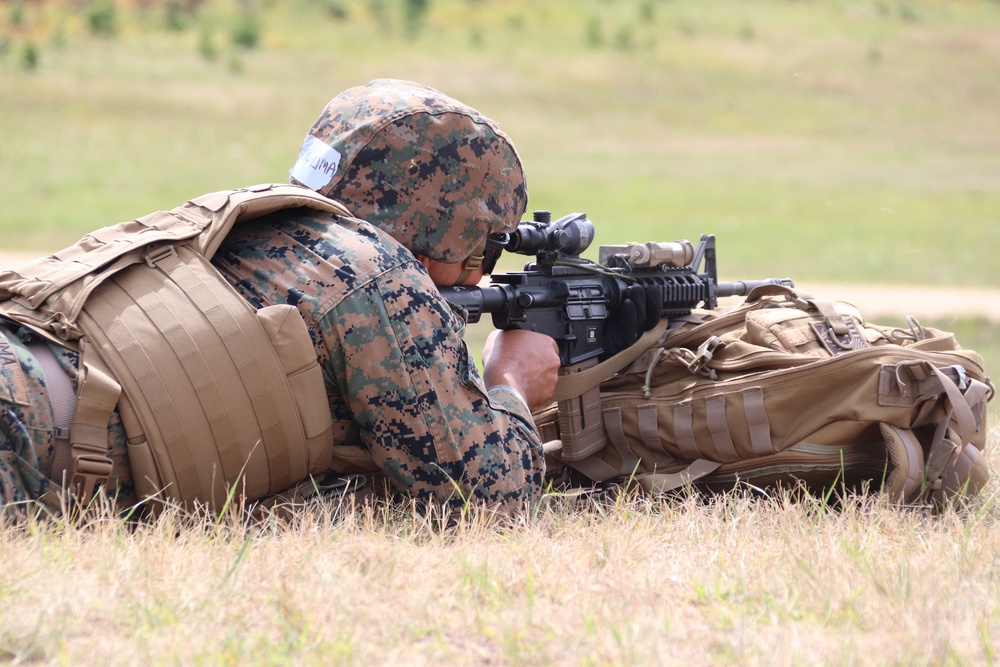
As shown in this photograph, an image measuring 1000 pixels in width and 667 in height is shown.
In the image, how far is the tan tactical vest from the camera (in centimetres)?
289

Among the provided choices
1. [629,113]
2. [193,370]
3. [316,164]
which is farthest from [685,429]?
[629,113]

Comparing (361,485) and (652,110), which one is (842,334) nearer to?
(361,485)

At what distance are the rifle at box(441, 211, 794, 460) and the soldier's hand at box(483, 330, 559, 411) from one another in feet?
0.26

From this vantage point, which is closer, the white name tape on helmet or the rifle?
the white name tape on helmet

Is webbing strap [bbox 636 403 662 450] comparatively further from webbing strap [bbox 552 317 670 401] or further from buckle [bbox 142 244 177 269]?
buckle [bbox 142 244 177 269]

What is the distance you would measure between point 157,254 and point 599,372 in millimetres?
1691

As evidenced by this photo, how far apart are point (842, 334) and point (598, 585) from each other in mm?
1729

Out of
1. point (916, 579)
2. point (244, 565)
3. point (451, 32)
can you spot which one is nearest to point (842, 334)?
point (916, 579)

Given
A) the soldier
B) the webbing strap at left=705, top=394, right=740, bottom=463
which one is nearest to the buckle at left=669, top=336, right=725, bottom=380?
the webbing strap at left=705, top=394, right=740, bottom=463

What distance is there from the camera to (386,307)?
10.1 ft

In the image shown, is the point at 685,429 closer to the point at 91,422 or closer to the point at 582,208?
the point at 91,422

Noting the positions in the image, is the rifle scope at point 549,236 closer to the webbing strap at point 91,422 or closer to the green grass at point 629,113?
the webbing strap at point 91,422

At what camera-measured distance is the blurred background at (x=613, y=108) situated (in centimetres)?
1994

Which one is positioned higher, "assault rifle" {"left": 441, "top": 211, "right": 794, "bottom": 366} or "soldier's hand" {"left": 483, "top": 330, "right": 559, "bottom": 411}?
"assault rifle" {"left": 441, "top": 211, "right": 794, "bottom": 366}
